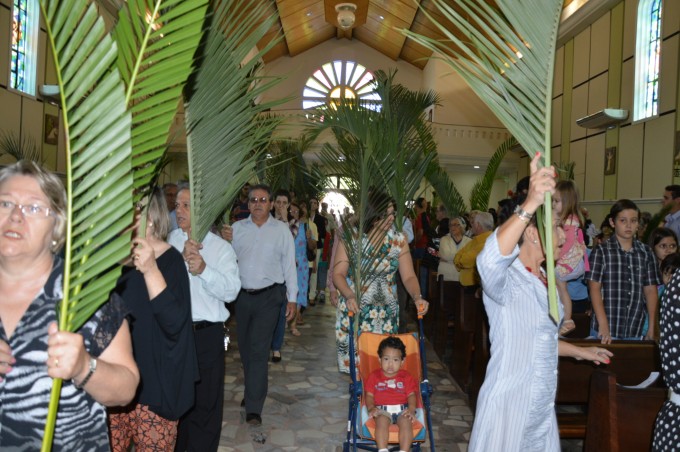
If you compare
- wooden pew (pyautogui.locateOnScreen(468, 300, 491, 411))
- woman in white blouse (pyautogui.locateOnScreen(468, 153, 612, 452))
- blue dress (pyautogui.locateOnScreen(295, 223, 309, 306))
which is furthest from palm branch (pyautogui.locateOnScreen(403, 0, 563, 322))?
blue dress (pyautogui.locateOnScreen(295, 223, 309, 306))

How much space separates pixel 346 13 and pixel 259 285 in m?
15.9

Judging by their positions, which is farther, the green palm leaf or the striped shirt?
the striped shirt

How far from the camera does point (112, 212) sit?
154 cm

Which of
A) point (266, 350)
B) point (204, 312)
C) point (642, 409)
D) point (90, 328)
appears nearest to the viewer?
point (90, 328)

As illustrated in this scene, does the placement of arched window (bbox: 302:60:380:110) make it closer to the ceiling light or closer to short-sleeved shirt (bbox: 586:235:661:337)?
the ceiling light

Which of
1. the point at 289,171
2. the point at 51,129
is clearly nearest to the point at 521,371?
the point at 289,171

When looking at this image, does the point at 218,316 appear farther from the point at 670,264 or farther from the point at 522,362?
the point at 670,264

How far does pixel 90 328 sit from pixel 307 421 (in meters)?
3.74

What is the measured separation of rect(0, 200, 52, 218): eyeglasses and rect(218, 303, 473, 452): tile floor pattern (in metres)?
3.24

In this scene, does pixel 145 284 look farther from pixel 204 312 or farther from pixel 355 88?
pixel 355 88

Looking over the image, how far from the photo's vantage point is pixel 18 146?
11062 mm

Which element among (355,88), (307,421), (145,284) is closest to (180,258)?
(145,284)

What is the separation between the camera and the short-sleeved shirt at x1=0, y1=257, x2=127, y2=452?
1614mm

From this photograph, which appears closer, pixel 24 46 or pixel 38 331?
pixel 38 331
